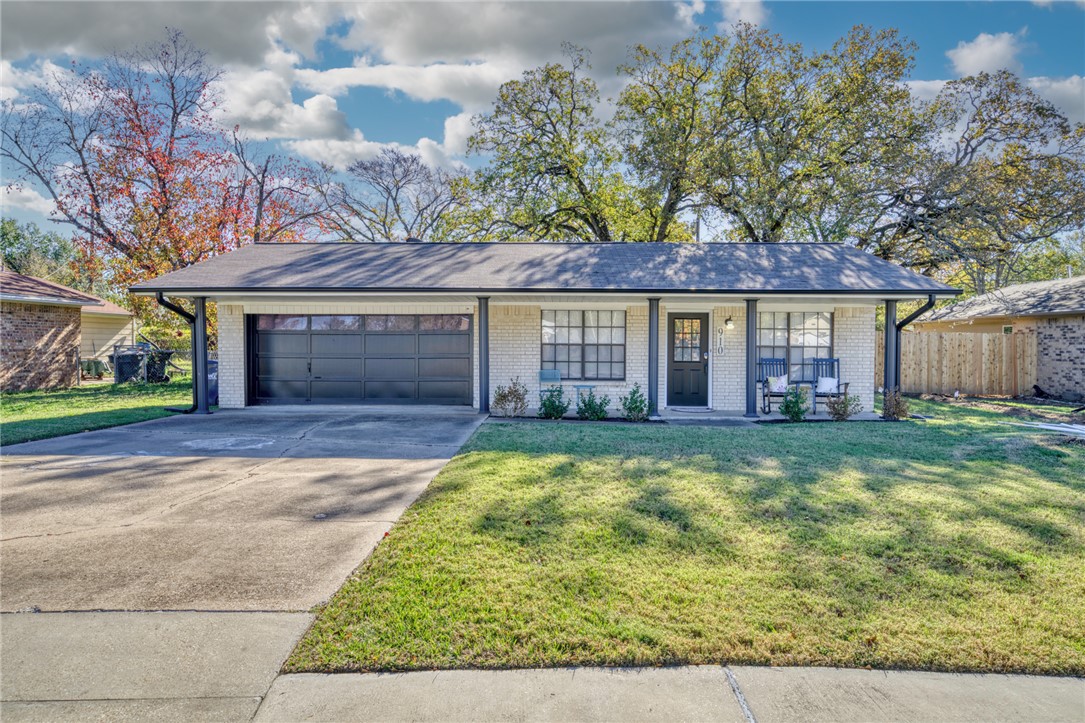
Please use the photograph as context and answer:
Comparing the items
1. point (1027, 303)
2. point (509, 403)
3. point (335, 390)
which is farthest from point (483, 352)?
point (1027, 303)

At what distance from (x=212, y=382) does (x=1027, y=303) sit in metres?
24.3

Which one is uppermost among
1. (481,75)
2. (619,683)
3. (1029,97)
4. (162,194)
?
(481,75)

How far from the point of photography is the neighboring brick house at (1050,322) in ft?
51.6

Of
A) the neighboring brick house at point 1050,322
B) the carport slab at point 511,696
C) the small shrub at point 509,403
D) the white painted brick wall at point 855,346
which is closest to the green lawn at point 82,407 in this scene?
the small shrub at point 509,403

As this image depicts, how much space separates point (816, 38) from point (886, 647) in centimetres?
2150

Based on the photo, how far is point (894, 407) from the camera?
11.3 meters

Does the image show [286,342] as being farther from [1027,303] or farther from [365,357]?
[1027,303]

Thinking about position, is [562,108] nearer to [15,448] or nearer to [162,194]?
[162,194]

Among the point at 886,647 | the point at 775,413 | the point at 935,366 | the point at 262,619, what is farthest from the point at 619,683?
the point at 935,366

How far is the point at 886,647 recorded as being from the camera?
2936 millimetres

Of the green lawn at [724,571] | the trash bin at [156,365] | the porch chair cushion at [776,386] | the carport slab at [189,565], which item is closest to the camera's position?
the green lawn at [724,571]

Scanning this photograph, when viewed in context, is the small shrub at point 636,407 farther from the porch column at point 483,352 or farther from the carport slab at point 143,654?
the carport slab at point 143,654

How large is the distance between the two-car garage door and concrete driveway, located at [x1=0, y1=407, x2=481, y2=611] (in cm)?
351

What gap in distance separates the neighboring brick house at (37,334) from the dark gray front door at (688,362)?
18493mm
